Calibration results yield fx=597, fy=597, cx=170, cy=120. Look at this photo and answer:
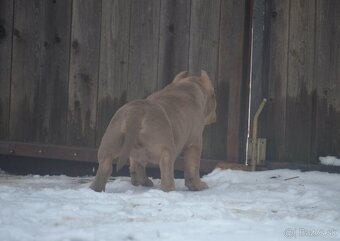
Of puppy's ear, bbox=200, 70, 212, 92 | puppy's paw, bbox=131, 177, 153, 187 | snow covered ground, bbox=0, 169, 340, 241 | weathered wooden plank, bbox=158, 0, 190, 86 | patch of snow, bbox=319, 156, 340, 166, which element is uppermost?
weathered wooden plank, bbox=158, 0, 190, 86

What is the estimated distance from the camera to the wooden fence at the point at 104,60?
21.5ft

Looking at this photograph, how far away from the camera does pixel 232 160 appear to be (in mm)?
6523

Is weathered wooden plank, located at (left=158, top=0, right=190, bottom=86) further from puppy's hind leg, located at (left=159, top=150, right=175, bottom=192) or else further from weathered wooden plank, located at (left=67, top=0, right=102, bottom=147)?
puppy's hind leg, located at (left=159, top=150, right=175, bottom=192)

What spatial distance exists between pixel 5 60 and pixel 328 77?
3703mm

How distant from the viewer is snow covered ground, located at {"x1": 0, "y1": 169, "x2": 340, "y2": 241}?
338 cm

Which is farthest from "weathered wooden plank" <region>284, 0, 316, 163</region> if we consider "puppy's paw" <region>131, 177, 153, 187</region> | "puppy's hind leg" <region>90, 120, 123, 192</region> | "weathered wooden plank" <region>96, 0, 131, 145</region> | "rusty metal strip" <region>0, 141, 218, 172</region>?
"puppy's hind leg" <region>90, 120, 123, 192</region>

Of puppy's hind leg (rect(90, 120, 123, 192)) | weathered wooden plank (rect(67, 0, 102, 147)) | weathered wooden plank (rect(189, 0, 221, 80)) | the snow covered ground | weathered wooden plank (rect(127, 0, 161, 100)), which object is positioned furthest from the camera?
weathered wooden plank (rect(67, 0, 102, 147))

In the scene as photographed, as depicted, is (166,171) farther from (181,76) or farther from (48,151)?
(48,151)

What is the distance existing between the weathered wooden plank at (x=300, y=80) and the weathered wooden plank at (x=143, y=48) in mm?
1489

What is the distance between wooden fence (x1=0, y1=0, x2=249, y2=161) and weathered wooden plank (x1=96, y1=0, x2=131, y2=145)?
11 millimetres

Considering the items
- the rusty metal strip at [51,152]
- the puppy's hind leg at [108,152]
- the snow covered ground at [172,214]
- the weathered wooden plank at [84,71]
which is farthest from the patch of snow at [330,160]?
the weathered wooden plank at [84,71]

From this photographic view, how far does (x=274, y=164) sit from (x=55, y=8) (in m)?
3.08

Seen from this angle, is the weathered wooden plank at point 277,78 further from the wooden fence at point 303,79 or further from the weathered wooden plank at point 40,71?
the weathered wooden plank at point 40,71

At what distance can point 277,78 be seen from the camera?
648 centimetres
